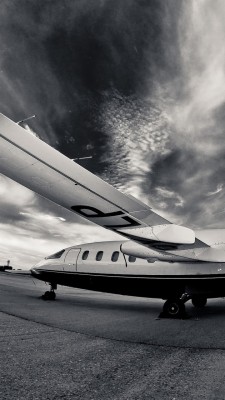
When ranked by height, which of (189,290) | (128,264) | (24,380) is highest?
(128,264)

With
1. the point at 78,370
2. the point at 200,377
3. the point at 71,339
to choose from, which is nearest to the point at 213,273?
the point at 71,339

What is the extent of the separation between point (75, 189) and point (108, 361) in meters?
2.98

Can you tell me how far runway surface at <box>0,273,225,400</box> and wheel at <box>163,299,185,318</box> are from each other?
2.05 meters

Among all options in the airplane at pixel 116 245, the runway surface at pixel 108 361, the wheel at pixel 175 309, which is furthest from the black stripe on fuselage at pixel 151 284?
the runway surface at pixel 108 361

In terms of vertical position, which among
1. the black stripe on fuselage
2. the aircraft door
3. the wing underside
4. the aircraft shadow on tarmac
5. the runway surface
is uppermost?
the wing underside

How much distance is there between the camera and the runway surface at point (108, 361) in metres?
3.23

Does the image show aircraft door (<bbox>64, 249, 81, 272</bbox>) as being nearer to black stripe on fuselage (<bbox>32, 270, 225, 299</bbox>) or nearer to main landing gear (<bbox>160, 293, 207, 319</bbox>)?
black stripe on fuselage (<bbox>32, 270, 225, 299</bbox>)

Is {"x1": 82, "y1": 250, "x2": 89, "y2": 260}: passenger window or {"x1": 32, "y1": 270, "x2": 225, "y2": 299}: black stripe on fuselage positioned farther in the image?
{"x1": 82, "y1": 250, "x2": 89, "y2": 260}: passenger window

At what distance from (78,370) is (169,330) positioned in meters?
4.29

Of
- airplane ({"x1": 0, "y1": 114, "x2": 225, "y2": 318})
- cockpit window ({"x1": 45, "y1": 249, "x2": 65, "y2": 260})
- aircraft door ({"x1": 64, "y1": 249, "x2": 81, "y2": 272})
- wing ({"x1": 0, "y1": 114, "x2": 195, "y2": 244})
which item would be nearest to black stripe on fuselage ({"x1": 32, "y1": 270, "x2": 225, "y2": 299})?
airplane ({"x1": 0, "y1": 114, "x2": 225, "y2": 318})

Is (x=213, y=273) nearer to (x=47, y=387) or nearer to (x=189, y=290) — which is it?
(x=189, y=290)

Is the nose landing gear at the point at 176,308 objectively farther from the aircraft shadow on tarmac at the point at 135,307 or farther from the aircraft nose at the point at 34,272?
the aircraft nose at the point at 34,272

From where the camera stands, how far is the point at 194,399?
10.1ft

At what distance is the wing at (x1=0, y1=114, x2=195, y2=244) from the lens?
4.44 metres
